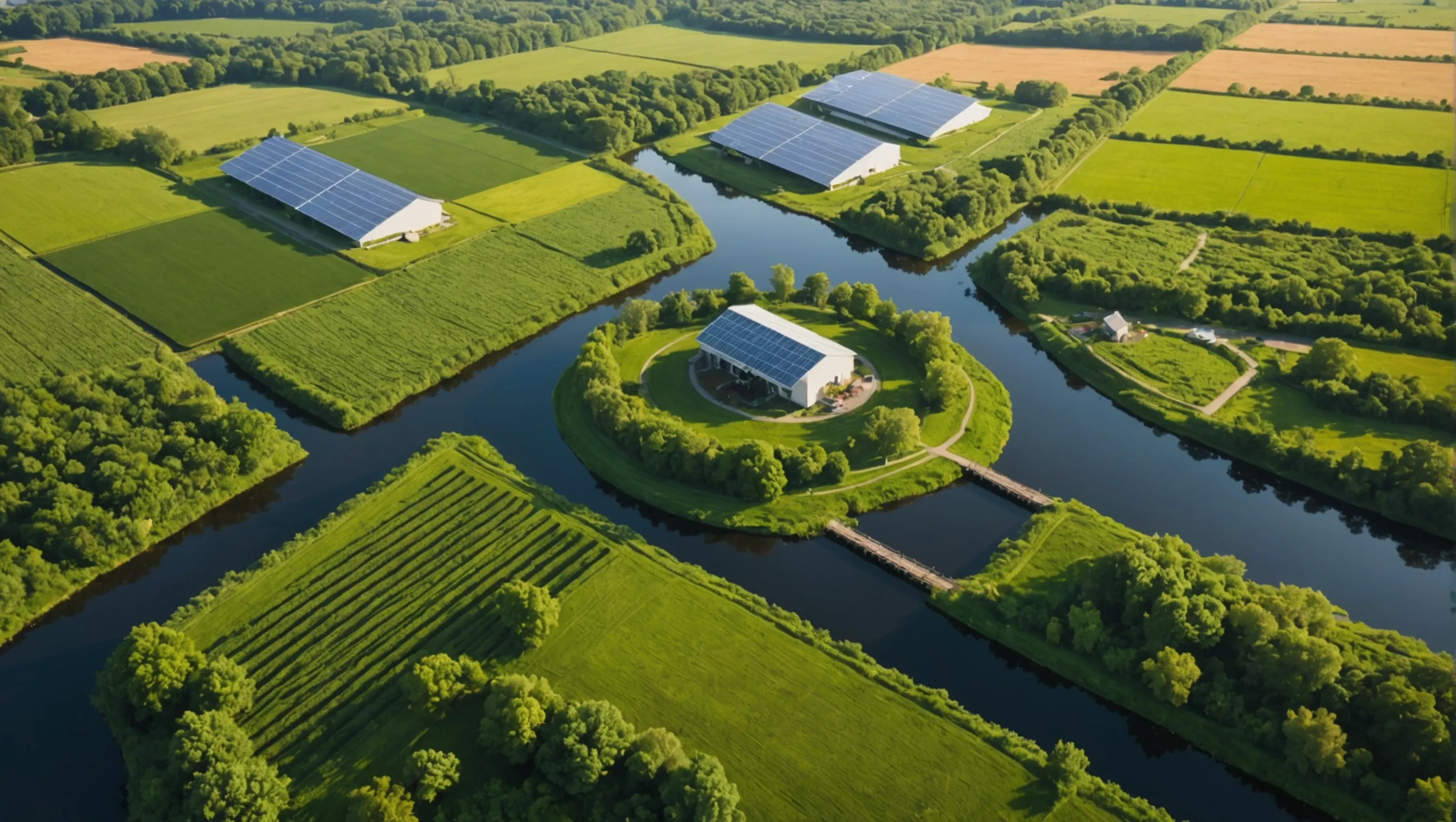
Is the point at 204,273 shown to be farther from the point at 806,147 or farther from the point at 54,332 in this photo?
the point at 806,147

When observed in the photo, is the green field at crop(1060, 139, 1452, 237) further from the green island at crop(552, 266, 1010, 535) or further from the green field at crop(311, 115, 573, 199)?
the green field at crop(311, 115, 573, 199)

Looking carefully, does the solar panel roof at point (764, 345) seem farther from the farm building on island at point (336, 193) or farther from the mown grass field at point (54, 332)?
the mown grass field at point (54, 332)

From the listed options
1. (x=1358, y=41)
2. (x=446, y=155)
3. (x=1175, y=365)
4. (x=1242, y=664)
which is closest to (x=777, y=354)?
(x=1175, y=365)

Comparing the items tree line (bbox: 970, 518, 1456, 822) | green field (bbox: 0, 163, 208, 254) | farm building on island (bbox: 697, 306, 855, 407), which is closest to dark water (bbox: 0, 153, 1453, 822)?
tree line (bbox: 970, 518, 1456, 822)

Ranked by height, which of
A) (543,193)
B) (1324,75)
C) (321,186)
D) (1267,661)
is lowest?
(543,193)

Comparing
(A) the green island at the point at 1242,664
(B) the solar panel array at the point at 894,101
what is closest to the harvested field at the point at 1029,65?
(B) the solar panel array at the point at 894,101

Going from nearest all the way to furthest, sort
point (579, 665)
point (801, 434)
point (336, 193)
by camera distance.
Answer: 1. point (579, 665)
2. point (801, 434)
3. point (336, 193)

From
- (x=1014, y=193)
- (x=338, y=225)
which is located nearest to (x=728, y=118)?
(x=1014, y=193)

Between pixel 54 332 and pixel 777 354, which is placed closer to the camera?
pixel 777 354
